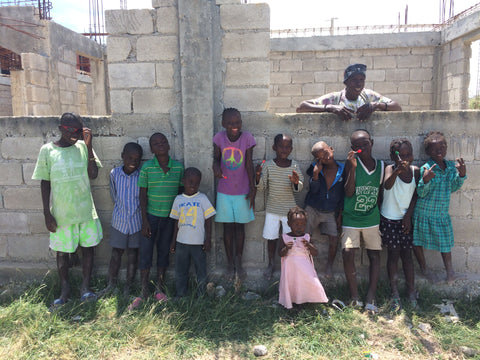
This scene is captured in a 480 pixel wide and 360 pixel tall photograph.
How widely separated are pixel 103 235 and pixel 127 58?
1838 mm

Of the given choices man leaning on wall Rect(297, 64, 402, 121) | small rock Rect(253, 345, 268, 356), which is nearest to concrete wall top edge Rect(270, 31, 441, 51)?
man leaning on wall Rect(297, 64, 402, 121)

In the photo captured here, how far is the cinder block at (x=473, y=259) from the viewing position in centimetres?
351

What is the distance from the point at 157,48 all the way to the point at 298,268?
244 cm

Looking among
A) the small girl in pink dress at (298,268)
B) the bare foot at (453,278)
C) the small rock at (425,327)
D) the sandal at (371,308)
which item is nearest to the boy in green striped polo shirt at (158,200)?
the small girl in pink dress at (298,268)

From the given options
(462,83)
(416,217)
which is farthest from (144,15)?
(462,83)

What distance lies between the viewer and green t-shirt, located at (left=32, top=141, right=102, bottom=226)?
3.28 metres

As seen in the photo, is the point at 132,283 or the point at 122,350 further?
the point at 132,283

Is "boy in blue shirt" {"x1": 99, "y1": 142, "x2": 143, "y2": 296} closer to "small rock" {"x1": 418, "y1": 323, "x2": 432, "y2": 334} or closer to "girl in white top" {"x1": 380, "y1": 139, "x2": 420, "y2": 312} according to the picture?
"girl in white top" {"x1": 380, "y1": 139, "x2": 420, "y2": 312}

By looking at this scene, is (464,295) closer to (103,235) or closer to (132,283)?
(132,283)

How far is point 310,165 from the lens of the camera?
3471 mm

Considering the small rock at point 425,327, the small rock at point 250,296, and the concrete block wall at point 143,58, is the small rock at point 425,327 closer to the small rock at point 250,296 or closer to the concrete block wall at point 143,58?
the small rock at point 250,296

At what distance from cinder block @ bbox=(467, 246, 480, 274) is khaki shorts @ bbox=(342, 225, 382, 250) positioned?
1.01m

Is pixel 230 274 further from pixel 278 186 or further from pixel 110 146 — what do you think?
pixel 110 146

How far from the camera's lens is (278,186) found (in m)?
3.34
